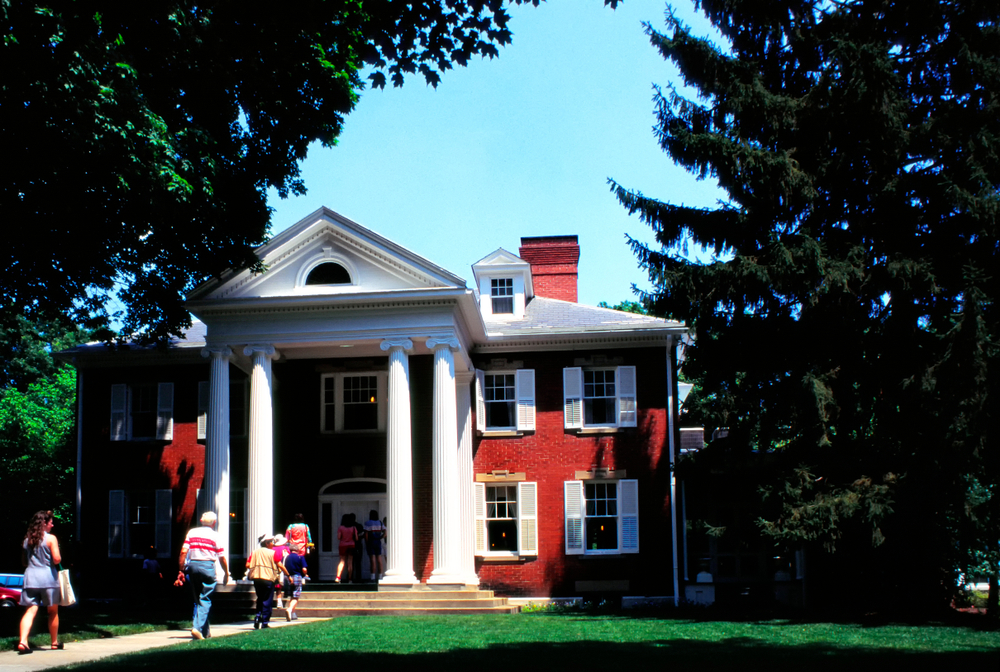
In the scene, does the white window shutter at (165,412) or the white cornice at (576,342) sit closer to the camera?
the white cornice at (576,342)

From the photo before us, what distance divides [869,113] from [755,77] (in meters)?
2.64

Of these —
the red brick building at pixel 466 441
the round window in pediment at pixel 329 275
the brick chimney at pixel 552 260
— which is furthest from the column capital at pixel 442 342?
the brick chimney at pixel 552 260

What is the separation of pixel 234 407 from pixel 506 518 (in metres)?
8.19

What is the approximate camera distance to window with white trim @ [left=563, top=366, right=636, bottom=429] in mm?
27344

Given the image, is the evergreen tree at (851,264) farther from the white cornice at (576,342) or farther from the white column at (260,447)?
the white column at (260,447)

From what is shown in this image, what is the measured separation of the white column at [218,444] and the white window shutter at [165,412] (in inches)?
205

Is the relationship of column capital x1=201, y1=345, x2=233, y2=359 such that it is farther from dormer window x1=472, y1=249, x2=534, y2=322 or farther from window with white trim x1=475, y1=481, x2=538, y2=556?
dormer window x1=472, y1=249, x2=534, y2=322

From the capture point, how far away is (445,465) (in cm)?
2344

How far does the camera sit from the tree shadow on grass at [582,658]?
31.7 feet

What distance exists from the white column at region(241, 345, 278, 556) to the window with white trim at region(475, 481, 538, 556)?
6.07 meters

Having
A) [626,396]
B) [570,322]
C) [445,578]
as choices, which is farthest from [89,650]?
[570,322]

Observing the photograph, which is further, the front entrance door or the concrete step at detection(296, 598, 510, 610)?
the front entrance door

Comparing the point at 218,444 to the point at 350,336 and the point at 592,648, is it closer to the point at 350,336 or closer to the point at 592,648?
the point at 350,336

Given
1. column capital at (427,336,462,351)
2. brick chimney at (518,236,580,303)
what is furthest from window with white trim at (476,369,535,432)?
brick chimney at (518,236,580,303)
